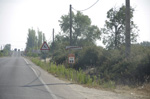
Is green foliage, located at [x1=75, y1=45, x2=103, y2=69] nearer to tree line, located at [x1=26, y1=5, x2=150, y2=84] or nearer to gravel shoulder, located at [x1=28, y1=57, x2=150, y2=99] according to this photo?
tree line, located at [x1=26, y1=5, x2=150, y2=84]

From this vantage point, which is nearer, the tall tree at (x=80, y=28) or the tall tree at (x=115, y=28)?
the tall tree at (x=115, y=28)

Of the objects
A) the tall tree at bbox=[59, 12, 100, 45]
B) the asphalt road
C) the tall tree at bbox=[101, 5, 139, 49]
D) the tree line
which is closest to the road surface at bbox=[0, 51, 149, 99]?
the asphalt road

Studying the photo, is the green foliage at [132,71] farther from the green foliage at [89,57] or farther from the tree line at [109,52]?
the green foliage at [89,57]

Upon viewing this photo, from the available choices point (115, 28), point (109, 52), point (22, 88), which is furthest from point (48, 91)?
point (115, 28)

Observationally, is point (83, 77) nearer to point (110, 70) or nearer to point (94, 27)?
point (110, 70)

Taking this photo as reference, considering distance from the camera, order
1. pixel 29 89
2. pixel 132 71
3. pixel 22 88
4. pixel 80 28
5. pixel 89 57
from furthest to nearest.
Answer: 1. pixel 80 28
2. pixel 89 57
3. pixel 132 71
4. pixel 22 88
5. pixel 29 89

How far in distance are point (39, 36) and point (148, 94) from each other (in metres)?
123

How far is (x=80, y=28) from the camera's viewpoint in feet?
195

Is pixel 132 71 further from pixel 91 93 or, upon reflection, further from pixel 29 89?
pixel 29 89

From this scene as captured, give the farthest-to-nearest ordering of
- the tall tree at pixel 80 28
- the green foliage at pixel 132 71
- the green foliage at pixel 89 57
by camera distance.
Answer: the tall tree at pixel 80 28, the green foliage at pixel 89 57, the green foliage at pixel 132 71

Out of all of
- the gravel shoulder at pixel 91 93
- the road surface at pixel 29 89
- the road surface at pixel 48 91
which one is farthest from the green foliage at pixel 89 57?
the gravel shoulder at pixel 91 93

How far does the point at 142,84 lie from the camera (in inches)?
406

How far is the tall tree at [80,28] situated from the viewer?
58.5 meters

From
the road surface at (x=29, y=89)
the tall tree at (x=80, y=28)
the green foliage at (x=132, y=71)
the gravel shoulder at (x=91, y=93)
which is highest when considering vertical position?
the tall tree at (x=80, y=28)
